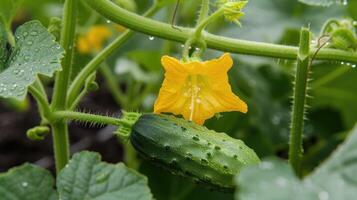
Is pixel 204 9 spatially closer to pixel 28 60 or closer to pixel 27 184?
pixel 28 60

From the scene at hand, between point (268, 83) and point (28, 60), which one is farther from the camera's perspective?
point (268, 83)

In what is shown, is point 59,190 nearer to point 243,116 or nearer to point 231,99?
point 231,99

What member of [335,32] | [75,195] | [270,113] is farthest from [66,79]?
[270,113]

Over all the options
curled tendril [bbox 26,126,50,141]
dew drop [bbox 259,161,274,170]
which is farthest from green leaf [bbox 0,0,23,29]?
dew drop [bbox 259,161,274,170]

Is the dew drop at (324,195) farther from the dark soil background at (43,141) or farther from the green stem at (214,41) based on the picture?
the dark soil background at (43,141)

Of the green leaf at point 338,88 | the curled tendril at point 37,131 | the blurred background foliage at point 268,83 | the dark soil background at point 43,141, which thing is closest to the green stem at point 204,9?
the curled tendril at point 37,131

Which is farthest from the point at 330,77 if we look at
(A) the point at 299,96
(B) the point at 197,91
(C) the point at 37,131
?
(C) the point at 37,131

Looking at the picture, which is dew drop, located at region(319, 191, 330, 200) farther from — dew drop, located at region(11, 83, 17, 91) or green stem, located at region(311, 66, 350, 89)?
green stem, located at region(311, 66, 350, 89)
